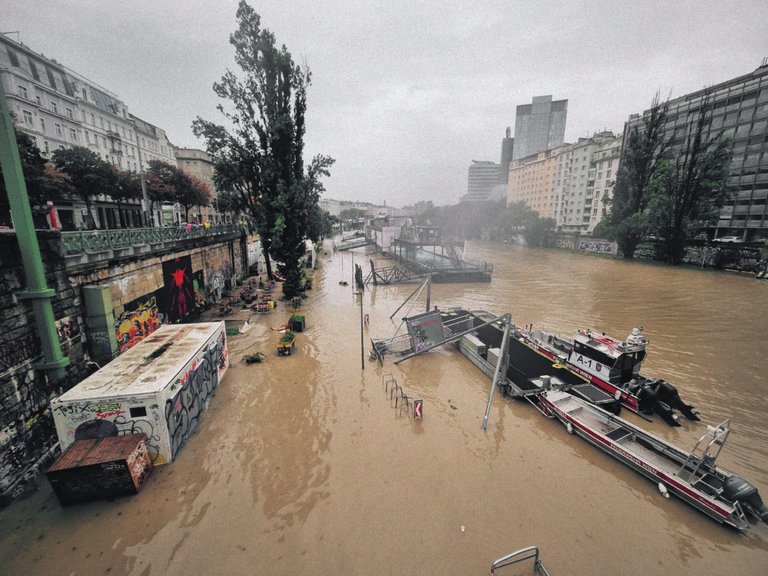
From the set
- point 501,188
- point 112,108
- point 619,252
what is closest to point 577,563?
point 619,252

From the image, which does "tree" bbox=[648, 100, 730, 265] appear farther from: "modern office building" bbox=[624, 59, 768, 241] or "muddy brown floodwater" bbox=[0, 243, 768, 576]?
"muddy brown floodwater" bbox=[0, 243, 768, 576]

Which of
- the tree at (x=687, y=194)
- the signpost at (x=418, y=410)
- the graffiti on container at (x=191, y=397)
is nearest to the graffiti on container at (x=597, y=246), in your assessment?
the tree at (x=687, y=194)

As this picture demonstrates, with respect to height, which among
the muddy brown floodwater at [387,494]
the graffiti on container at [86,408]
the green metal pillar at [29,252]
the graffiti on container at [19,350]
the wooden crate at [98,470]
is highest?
the green metal pillar at [29,252]

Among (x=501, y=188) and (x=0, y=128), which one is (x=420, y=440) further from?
(x=501, y=188)

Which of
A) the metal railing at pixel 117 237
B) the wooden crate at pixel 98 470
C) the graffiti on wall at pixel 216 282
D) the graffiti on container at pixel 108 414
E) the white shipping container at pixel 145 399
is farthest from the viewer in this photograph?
the graffiti on wall at pixel 216 282

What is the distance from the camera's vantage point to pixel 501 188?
18488cm

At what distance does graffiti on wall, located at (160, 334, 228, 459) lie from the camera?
396 inches

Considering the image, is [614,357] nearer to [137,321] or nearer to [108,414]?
[108,414]

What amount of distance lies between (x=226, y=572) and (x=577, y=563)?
8.12 m

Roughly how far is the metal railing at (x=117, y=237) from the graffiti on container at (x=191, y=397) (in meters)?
6.28

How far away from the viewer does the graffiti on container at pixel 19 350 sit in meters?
8.45

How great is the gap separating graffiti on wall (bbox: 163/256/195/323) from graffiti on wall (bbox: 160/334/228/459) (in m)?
8.10

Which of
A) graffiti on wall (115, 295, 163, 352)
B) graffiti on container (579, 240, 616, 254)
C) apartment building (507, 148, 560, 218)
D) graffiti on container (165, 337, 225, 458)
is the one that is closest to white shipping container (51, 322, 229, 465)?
graffiti on container (165, 337, 225, 458)

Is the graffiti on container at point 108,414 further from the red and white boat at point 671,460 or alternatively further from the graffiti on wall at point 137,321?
the red and white boat at point 671,460
